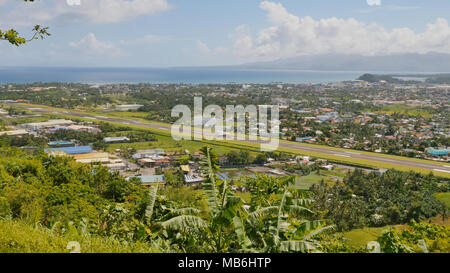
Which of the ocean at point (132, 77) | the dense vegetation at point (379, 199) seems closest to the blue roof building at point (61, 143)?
the dense vegetation at point (379, 199)

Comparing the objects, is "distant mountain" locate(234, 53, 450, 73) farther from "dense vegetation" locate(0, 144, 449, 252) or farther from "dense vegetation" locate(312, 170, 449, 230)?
"dense vegetation" locate(0, 144, 449, 252)

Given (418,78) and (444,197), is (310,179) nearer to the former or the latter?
(444,197)

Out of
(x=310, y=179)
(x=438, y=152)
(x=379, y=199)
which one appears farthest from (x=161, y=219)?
(x=438, y=152)

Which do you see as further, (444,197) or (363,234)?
(444,197)

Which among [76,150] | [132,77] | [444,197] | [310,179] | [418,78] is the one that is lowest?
[444,197]

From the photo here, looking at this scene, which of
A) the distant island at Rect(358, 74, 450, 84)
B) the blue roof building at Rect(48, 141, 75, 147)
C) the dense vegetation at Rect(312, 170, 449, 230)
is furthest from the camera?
the distant island at Rect(358, 74, 450, 84)

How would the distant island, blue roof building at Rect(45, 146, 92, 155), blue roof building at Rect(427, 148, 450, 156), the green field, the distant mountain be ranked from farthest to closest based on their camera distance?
1. the distant island
2. the distant mountain
3. blue roof building at Rect(427, 148, 450, 156)
4. blue roof building at Rect(45, 146, 92, 155)
5. the green field

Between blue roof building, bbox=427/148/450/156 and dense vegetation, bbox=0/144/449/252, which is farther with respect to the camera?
blue roof building, bbox=427/148/450/156

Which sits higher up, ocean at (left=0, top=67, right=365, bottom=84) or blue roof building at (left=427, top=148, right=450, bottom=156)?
ocean at (left=0, top=67, right=365, bottom=84)

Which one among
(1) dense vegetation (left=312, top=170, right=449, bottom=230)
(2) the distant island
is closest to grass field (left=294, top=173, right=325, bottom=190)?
(1) dense vegetation (left=312, top=170, right=449, bottom=230)
